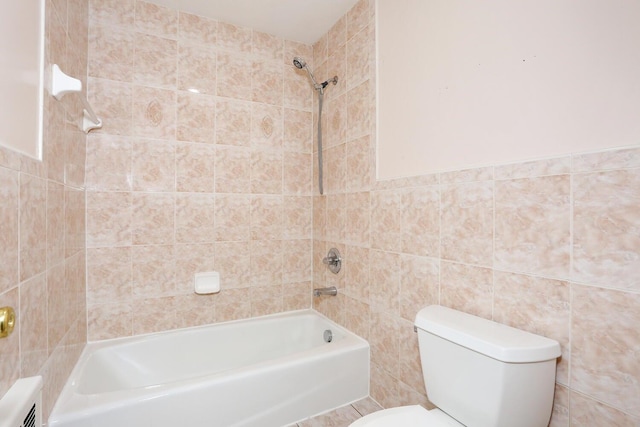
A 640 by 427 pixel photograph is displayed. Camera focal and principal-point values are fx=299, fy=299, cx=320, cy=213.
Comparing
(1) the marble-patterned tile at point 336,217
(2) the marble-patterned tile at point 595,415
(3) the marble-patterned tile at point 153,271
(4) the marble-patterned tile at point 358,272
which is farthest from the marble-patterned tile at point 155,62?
(2) the marble-patterned tile at point 595,415

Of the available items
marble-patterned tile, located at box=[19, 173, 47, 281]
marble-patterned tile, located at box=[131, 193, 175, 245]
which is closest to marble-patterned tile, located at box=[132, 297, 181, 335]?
marble-patterned tile, located at box=[131, 193, 175, 245]

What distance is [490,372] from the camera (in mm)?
847

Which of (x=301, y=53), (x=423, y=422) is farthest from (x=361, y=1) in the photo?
(x=423, y=422)

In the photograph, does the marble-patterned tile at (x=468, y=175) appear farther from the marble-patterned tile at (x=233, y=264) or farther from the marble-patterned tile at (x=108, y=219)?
the marble-patterned tile at (x=108, y=219)

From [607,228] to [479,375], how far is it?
1.73 ft

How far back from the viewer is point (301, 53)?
222 cm

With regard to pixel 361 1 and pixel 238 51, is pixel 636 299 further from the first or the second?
pixel 238 51

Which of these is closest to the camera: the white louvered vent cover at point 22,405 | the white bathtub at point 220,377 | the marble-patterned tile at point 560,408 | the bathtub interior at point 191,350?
the white louvered vent cover at point 22,405

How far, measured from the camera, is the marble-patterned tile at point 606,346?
0.73m

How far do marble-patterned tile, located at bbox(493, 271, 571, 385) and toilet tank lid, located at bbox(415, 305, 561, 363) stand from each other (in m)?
0.03

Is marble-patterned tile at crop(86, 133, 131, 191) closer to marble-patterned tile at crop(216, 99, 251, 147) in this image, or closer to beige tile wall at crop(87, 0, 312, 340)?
beige tile wall at crop(87, 0, 312, 340)

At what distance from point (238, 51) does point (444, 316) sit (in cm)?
199

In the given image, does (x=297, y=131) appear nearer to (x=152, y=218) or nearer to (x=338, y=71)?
(x=338, y=71)

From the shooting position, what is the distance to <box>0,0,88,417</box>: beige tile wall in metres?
0.75
